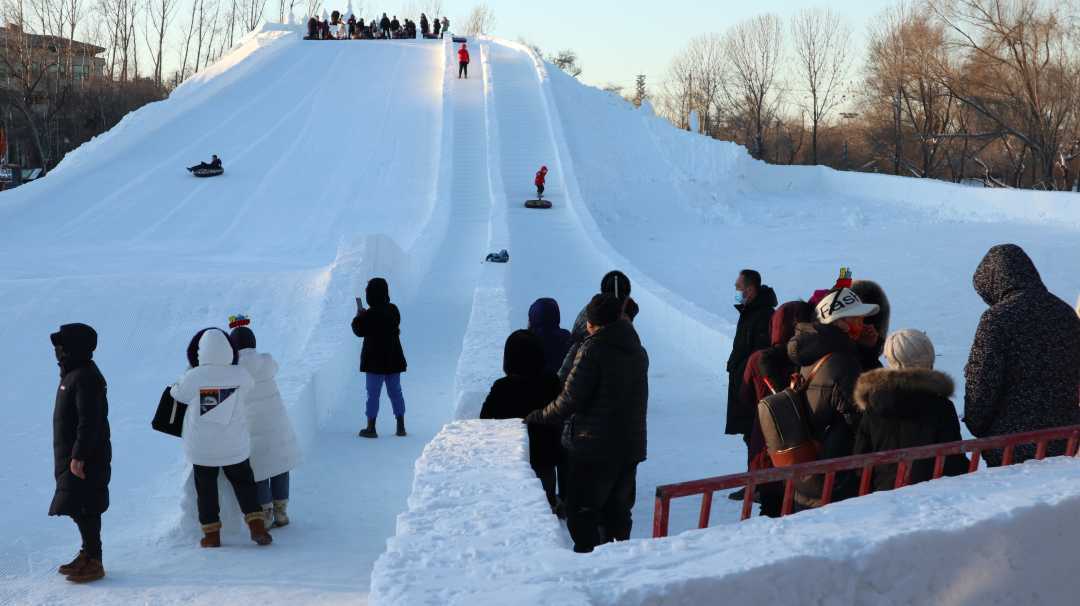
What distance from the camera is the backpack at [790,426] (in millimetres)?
3744

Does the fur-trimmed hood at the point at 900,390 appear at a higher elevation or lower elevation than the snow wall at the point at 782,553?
higher

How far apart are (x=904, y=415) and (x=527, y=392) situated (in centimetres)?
185

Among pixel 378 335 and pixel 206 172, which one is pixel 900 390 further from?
pixel 206 172

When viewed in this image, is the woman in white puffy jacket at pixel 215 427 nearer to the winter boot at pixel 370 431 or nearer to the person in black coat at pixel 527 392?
the person in black coat at pixel 527 392

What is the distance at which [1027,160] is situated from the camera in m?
48.7

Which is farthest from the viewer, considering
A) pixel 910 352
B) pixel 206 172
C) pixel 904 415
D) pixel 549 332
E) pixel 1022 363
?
pixel 206 172

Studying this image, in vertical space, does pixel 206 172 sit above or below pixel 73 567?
above

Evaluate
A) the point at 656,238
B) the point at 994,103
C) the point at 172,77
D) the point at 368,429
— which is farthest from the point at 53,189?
the point at 172,77

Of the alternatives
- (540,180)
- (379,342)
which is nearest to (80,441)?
(379,342)

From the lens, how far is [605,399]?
424 centimetres

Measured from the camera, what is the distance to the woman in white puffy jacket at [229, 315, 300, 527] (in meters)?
5.49

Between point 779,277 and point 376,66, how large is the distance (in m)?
22.4

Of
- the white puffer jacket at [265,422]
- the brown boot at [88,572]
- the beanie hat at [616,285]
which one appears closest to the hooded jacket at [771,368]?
the beanie hat at [616,285]

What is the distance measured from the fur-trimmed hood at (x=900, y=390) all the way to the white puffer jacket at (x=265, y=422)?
10.9 ft
